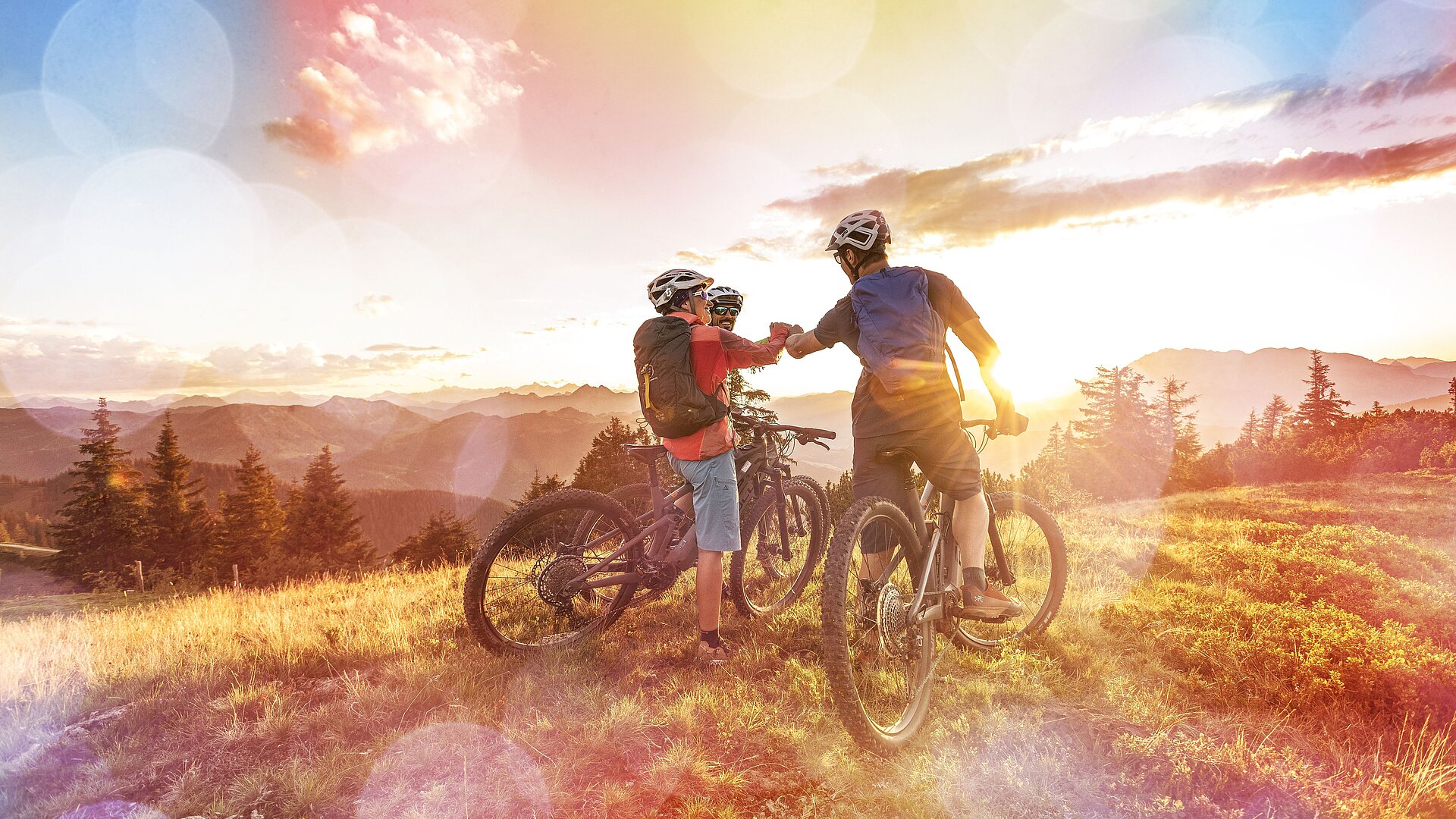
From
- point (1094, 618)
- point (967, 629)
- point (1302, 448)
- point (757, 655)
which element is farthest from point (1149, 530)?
point (1302, 448)

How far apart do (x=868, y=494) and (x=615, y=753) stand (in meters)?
2.20

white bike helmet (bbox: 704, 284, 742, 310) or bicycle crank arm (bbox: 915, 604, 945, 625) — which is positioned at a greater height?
white bike helmet (bbox: 704, 284, 742, 310)

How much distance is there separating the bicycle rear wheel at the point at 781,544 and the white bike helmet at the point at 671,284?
7.26ft

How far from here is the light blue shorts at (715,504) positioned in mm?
4738

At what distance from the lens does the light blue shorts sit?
4738mm

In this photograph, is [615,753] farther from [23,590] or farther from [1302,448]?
[23,590]

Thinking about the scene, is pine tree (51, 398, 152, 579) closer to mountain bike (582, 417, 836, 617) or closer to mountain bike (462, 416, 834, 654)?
mountain bike (462, 416, 834, 654)

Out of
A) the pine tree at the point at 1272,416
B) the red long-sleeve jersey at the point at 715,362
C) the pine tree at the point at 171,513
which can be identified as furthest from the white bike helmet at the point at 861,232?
the pine tree at the point at 171,513

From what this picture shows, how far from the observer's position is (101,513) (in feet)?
174

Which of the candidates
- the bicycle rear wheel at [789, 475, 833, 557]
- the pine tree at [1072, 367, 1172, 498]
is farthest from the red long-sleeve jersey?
the pine tree at [1072, 367, 1172, 498]

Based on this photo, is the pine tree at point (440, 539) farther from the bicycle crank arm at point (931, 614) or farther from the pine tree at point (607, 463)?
the bicycle crank arm at point (931, 614)

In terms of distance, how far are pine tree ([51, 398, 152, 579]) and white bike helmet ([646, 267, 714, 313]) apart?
69.6 meters

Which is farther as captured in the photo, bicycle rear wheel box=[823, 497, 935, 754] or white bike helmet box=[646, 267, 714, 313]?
white bike helmet box=[646, 267, 714, 313]

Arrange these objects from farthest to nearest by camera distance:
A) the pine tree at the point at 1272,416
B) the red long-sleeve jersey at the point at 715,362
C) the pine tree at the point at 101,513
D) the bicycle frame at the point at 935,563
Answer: the pine tree at the point at 101,513
the pine tree at the point at 1272,416
the red long-sleeve jersey at the point at 715,362
the bicycle frame at the point at 935,563
